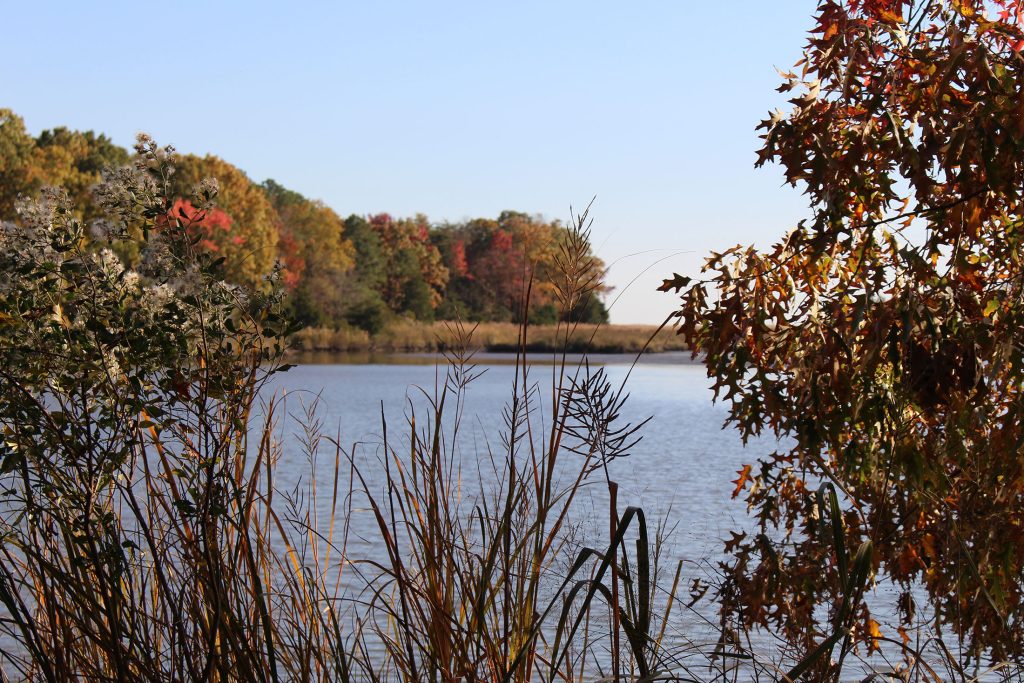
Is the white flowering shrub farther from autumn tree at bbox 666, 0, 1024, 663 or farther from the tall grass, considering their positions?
autumn tree at bbox 666, 0, 1024, 663

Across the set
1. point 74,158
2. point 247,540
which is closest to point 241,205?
point 74,158

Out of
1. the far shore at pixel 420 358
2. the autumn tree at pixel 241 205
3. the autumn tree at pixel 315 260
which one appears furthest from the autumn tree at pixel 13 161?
the autumn tree at pixel 315 260

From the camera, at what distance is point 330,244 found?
54719mm

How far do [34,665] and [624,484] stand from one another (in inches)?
345

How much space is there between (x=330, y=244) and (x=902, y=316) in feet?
173

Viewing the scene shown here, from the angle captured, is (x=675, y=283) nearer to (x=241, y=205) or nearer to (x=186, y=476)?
(x=186, y=476)

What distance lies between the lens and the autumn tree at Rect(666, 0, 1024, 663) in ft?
10.2

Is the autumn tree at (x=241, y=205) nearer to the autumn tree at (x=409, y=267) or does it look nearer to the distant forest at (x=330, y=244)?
the distant forest at (x=330, y=244)

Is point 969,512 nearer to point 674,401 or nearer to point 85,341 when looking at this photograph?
point 85,341

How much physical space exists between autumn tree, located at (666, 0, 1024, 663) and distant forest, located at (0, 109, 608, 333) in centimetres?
2552

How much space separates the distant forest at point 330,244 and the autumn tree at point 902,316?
25.5m

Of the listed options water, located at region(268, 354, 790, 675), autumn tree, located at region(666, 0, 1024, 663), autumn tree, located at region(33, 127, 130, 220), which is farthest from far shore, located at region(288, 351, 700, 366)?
autumn tree, located at region(666, 0, 1024, 663)

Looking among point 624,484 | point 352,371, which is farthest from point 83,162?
point 624,484

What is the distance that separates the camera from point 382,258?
196 ft
